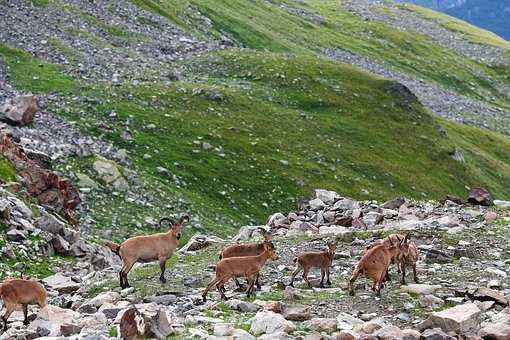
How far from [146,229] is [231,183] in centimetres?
1166

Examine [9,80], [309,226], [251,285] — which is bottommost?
[9,80]

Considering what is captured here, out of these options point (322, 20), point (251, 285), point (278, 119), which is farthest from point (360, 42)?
point (251, 285)

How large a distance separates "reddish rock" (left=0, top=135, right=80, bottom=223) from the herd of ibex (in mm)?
12616

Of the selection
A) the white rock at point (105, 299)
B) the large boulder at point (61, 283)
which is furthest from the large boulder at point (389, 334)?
the large boulder at point (61, 283)

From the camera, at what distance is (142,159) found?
46.3m

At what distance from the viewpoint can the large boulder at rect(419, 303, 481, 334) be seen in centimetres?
1541

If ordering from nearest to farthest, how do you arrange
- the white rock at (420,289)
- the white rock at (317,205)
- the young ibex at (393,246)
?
1. the white rock at (420,289)
2. the young ibex at (393,246)
3. the white rock at (317,205)

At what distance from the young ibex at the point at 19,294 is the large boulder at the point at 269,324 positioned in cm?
561

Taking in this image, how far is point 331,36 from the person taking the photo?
141125 mm

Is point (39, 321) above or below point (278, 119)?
above

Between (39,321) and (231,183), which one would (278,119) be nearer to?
(231,183)

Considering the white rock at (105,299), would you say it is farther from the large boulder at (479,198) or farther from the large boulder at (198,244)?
the large boulder at (479,198)

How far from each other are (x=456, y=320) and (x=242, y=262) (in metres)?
6.02

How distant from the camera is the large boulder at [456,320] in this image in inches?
607
